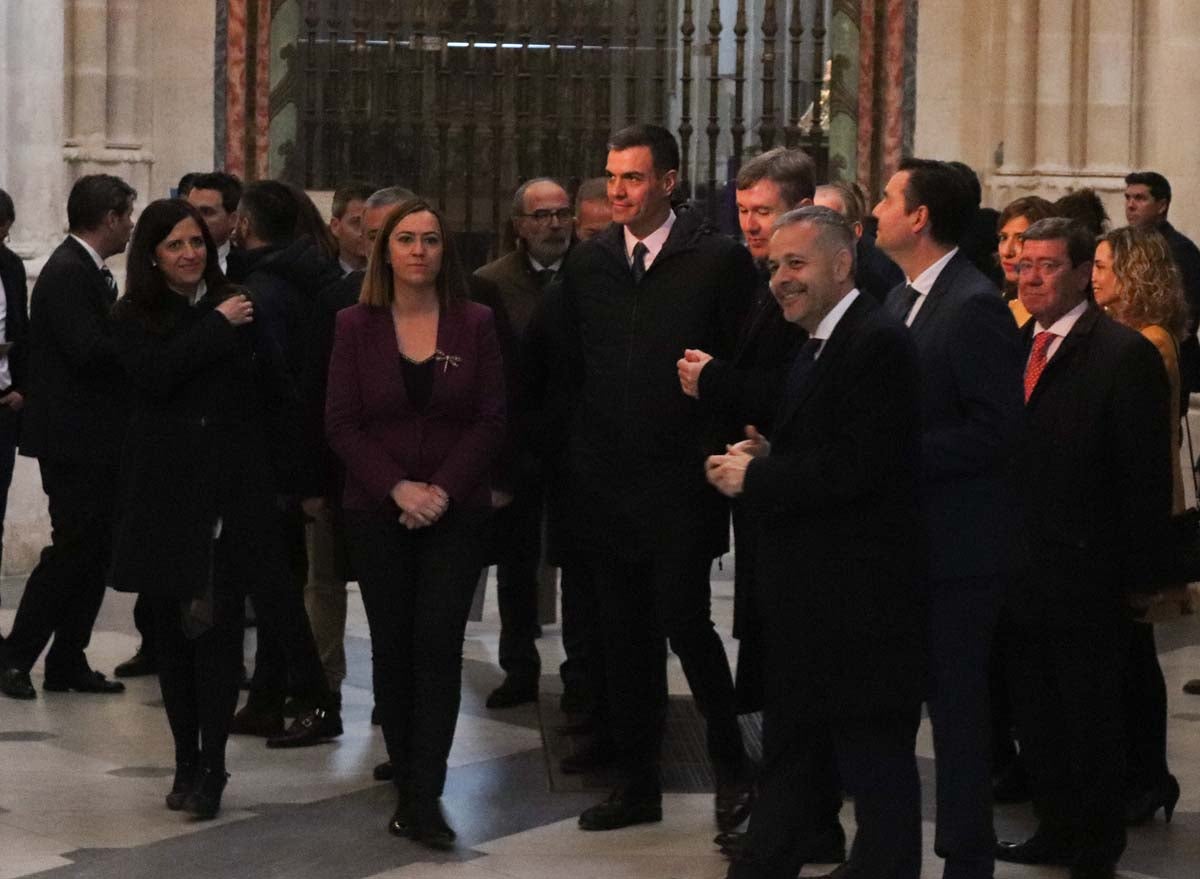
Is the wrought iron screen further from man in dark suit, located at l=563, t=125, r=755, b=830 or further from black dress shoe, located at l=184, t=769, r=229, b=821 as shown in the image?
black dress shoe, located at l=184, t=769, r=229, b=821

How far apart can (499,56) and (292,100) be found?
3.81ft

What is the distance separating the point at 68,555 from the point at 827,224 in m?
3.78

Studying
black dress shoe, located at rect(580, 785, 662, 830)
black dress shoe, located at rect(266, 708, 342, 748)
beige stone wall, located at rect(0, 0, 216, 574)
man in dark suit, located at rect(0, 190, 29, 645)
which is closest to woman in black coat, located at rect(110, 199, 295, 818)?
black dress shoe, located at rect(266, 708, 342, 748)

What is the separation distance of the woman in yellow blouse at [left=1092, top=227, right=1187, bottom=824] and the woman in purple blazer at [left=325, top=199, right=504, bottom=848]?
1792mm

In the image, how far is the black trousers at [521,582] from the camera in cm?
737

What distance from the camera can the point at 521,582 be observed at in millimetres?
7766

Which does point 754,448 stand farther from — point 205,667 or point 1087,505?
point 205,667

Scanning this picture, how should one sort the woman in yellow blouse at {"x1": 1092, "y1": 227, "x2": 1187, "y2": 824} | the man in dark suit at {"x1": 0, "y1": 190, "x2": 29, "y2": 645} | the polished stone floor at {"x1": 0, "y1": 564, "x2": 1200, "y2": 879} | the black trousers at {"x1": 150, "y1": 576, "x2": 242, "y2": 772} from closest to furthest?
the polished stone floor at {"x1": 0, "y1": 564, "x2": 1200, "y2": 879} → the black trousers at {"x1": 150, "y1": 576, "x2": 242, "y2": 772} → the woman in yellow blouse at {"x1": 1092, "y1": 227, "x2": 1187, "y2": 824} → the man in dark suit at {"x1": 0, "y1": 190, "x2": 29, "y2": 645}

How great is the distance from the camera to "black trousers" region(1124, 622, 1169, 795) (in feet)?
20.0

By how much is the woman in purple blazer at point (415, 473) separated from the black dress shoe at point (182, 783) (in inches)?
24.1

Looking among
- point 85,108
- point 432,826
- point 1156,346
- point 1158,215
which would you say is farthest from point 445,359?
point 85,108

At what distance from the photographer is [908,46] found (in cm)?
1229

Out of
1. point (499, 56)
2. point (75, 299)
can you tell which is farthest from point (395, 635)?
point (499, 56)

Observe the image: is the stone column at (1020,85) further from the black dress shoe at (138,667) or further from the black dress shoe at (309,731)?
the black dress shoe at (309,731)
